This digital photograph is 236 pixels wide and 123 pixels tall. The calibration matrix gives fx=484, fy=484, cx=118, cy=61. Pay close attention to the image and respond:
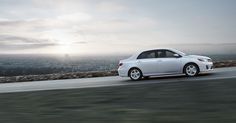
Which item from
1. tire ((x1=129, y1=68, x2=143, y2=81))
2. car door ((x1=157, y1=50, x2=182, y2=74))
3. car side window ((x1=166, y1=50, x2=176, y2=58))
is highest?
car side window ((x1=166, y1=50, x2=176, y2=58))

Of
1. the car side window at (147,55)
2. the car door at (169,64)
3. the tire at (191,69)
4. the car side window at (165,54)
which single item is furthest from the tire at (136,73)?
the tire at (191,69)

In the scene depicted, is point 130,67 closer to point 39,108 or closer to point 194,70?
Result: point 194,70

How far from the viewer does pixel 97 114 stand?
9.22 meters

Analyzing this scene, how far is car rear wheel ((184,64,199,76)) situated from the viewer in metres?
22.4

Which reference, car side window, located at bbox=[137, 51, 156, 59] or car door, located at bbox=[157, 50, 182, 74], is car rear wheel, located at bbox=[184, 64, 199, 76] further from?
car side window, located at bbox=[137, 51, 156, 59]

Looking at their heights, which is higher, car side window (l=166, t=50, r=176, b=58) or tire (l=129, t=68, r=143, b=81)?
car side window (l=166, t=50, r=176, b=58)

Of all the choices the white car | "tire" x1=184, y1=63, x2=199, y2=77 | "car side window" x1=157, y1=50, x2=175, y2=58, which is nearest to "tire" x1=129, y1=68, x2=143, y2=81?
the white car

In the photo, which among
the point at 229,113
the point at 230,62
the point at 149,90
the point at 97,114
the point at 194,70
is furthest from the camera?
the point at 230,62

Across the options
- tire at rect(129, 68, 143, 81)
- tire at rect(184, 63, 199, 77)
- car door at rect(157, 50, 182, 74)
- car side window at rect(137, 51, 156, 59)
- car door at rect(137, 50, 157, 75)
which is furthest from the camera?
car side window at rect(137, 51, 156, 59)

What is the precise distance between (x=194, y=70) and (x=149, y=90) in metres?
10.5

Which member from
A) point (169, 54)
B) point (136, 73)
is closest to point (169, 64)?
point (169, 54)

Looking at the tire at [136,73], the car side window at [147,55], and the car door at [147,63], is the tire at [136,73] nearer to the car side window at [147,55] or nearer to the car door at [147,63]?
the car door at [147,63]

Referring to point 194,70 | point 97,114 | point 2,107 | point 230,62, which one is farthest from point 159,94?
point 230,62

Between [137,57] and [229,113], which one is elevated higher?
[137,57]
